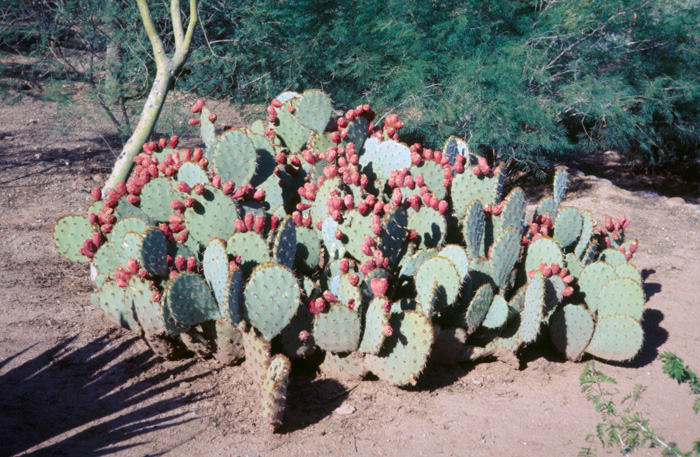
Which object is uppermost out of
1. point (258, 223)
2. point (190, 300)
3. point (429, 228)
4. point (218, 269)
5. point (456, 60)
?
point (456, 60)

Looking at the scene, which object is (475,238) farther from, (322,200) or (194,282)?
(194,282)

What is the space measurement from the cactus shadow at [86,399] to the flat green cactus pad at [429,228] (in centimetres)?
156

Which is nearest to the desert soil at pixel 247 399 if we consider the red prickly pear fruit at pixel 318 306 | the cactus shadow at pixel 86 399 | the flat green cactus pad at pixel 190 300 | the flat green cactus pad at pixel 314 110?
the cactus shadow at pixel 86 399

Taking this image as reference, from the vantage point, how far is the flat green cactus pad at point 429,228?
358cm

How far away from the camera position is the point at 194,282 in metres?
2.92

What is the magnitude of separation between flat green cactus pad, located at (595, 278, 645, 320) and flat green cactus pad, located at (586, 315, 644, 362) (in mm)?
75

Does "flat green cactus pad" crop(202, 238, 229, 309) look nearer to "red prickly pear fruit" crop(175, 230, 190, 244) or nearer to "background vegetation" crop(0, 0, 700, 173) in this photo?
"red prickly pear fruit" crop(175, 230, 190, 244)

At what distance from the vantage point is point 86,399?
9.53ft

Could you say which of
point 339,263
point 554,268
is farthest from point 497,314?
point 339,263

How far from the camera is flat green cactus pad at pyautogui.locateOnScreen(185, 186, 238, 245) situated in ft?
10.9

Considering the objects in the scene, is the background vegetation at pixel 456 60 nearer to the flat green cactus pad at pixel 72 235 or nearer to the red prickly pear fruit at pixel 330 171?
the flat green cactus pad at pixel 72 235

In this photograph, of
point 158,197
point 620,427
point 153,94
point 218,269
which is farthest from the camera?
point 153,94

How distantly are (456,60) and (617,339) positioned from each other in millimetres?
4193

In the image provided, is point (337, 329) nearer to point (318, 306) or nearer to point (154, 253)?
point (318, 306)
